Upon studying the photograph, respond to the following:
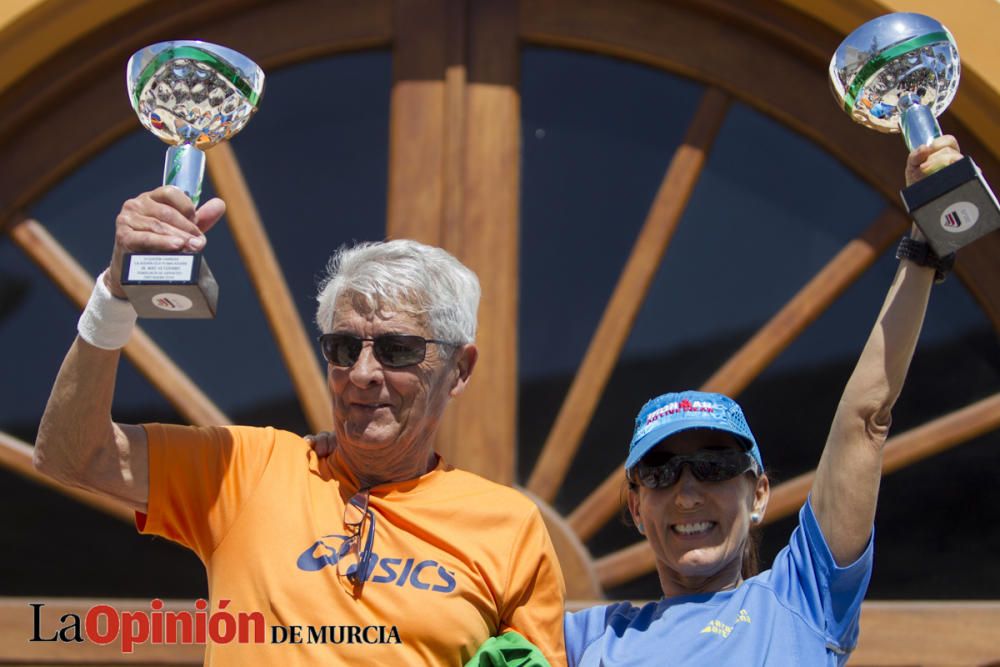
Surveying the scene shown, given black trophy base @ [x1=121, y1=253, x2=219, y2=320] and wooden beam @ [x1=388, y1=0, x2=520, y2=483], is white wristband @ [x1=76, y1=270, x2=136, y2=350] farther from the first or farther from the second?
wooden beam @ [x1=388, y1=0, x2=520, y2=483]

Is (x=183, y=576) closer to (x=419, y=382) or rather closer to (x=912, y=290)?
(x=419, y=382)

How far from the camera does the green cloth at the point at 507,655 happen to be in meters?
1.61

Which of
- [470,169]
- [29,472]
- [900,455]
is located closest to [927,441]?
[900,455]

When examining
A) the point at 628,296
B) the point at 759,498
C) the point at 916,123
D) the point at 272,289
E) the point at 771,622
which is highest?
the point at 272,289

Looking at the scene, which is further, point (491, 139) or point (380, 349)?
point (491, 139)

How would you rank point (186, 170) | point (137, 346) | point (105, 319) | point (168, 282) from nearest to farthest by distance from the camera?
point (168, 282) < point (105, 319) < point (186, 170) < point (137, 346)

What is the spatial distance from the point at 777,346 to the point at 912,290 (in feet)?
3.49

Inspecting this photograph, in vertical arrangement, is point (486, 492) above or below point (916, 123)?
below

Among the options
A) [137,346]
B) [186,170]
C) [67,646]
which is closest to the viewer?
[186,170]

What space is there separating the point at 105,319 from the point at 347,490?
0.46 meters

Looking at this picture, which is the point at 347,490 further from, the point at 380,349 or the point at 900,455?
the point at 900,455

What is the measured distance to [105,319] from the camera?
1.60m

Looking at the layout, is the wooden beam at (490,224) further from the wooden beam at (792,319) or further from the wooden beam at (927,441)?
the wooden beam at (927,441)

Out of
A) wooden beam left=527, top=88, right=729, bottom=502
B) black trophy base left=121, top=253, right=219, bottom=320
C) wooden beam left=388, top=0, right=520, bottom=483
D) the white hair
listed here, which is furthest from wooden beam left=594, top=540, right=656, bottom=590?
black trophy base left=121, top=253, right=219, bottom=320
